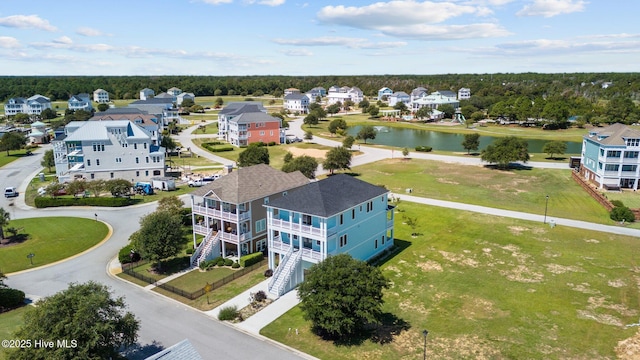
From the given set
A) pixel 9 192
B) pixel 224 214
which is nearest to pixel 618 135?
pixel 224 214

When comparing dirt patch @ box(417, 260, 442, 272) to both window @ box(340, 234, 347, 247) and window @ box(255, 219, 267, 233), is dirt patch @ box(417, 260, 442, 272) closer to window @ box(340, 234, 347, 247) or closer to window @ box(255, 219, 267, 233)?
window @ box(340, 234, 347, 247)

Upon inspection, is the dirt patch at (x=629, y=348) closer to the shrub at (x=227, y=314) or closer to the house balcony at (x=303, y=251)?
the house balcony at (x=303, y=251)

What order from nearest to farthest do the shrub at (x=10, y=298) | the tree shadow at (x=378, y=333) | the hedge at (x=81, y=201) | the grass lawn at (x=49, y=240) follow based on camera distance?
the tree shadow at (x=378, y=333) → the shrub at (x=10, y=298) → the grass lawn at (x=49, y=240) → the hedge at (x=81, y=201)

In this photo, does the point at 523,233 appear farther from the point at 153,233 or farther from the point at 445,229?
the point at 153,233

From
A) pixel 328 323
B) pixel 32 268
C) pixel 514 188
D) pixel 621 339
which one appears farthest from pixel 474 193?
pixel 32 268

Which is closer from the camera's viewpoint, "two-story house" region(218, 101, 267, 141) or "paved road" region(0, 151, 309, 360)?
"paved road" region(0, 151, 309, 360)

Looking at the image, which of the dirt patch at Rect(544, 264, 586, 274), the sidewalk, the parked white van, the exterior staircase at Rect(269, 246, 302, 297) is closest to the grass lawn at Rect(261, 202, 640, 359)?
the dirt patch at Rect(544, 264, 586, 274)

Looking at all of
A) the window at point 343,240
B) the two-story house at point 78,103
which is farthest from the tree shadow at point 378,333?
the two-story house at point 78,103
